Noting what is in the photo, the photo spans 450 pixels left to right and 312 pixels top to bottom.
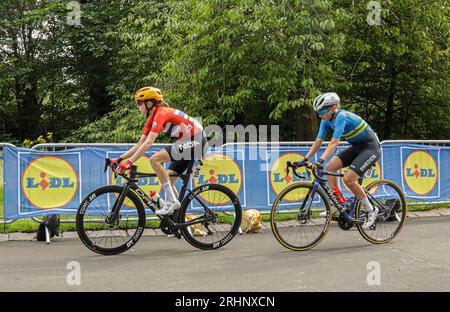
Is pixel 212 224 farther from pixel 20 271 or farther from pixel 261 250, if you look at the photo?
pixel 20 271

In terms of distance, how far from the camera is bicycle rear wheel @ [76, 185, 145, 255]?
6215 mm

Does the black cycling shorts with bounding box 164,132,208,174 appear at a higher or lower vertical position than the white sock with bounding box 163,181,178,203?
higher

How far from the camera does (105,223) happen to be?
636 centimetres

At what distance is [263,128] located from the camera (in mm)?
15398

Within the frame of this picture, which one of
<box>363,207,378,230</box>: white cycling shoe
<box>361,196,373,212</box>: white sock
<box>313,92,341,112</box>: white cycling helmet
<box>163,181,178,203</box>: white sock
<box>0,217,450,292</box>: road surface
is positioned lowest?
<box>0,217,450,292</box>: road surface

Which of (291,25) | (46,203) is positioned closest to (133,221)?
(46,203)

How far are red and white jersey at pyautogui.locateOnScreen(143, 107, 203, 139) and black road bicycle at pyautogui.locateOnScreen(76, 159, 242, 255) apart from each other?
0.42 metres

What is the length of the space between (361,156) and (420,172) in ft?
11.5

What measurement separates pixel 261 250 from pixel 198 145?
5.15 ft

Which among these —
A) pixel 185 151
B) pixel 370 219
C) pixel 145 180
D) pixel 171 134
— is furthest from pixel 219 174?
pixel 370 219

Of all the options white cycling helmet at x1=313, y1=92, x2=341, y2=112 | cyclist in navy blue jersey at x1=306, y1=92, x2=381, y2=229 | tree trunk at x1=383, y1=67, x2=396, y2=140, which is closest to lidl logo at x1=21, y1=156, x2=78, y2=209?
cyclist in navy blue jersey at x1=306, y1=92, x2=381, y2=229

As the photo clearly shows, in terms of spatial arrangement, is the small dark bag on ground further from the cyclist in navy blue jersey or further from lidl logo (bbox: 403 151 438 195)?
lidl logo (bbox: 403 151 438 195)

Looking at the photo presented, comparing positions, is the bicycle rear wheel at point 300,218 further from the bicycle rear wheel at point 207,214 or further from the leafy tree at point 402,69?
the leafy tree at point 402,69

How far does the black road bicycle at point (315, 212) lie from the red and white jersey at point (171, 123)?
1.33 meters
